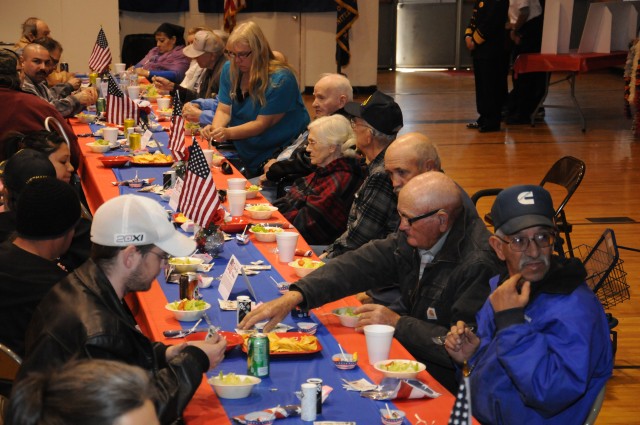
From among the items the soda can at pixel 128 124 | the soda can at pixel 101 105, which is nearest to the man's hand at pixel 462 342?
the soda can at pixel 128 124

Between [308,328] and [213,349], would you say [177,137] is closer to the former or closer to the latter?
[308,328]

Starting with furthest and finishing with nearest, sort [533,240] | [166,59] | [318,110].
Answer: [166,59] < [318,110] < [533,240]

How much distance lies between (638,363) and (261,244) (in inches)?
84.6

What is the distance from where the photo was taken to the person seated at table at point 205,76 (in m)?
8.37

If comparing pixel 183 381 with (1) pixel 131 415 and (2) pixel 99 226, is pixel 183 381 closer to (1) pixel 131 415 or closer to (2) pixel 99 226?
(2) pixel 99 226

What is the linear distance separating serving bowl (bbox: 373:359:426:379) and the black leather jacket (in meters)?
0.61

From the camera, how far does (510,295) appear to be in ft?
10.6

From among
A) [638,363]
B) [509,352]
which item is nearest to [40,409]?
[509,352]

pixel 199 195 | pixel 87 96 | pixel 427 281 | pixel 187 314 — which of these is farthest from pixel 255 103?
pixel 187 314

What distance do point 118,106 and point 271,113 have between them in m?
1.47

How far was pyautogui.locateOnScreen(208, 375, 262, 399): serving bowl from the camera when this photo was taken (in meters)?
3.09

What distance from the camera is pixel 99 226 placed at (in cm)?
305

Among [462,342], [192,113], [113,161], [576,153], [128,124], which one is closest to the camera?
[462,342]

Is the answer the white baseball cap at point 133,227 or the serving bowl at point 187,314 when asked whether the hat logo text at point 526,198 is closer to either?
the white baseball cap at point 133,227
